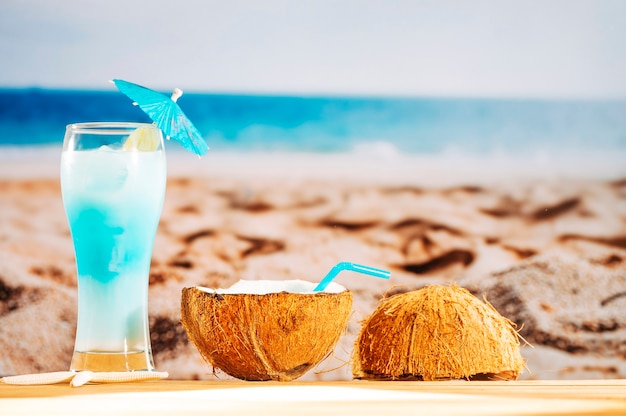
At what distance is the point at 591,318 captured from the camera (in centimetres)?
177

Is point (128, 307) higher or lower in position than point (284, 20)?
lower

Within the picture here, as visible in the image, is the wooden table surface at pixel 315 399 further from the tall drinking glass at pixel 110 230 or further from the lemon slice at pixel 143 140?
the lemon slice at pixel 143 140

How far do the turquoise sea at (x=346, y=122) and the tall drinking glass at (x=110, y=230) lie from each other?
0.73 m

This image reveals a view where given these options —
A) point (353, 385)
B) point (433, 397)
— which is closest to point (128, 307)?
point (353, 385)

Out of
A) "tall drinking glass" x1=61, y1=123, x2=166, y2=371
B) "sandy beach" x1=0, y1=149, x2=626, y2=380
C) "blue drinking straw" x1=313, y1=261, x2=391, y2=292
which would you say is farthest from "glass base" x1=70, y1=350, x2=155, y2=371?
"sandy beach" x1=0, y1=149, x2=626, y2=380

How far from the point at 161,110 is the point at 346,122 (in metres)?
0.81

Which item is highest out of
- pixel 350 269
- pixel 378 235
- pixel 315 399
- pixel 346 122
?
pixel 346 122

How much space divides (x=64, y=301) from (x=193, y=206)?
1.00ft

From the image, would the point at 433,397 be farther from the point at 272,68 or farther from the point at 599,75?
the point at 599,75

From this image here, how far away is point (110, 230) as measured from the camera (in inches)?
41.0

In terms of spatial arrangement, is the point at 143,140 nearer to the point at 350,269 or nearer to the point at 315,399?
the point at 350,269

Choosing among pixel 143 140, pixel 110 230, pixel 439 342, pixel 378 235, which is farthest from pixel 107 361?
pixel 378 235

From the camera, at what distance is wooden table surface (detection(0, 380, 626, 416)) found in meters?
0.74

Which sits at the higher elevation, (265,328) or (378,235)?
(378,235)
